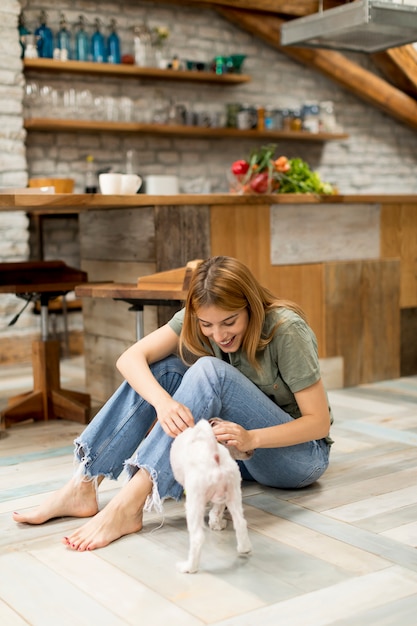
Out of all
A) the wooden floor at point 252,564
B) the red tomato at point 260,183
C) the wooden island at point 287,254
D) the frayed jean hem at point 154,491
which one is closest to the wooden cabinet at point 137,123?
the wooden island at point 287,254

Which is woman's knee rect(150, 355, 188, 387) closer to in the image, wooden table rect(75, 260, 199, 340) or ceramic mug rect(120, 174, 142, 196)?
wooden table rect(75, 260, 199, 340)

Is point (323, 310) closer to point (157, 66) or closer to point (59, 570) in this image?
point (59, 570)

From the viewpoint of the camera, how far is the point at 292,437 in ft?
6.89

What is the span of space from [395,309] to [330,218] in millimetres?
653

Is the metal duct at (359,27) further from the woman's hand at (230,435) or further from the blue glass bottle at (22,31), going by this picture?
the woman's hand at (230,435)

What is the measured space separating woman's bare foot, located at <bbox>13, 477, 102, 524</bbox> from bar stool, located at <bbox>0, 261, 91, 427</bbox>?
1.21 m

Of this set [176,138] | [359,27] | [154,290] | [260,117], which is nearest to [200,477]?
[154,290]

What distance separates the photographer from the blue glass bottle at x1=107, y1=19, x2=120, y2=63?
589 centimetres

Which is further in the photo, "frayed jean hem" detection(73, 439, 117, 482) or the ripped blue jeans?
"frayed jean hem" detection(73, 439, 117, 482)

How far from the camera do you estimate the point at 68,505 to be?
2.25 m

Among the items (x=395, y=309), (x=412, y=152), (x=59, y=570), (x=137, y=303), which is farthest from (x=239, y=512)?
(x=412, y=152)

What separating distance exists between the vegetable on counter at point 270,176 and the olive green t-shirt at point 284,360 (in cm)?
171

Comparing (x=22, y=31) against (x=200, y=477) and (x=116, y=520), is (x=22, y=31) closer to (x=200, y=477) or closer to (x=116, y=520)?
(x=116, y=520)

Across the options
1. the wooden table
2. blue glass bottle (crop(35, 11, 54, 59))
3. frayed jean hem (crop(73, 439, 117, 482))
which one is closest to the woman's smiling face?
frayed jean hem (crop(73, 439, 117, 482))
